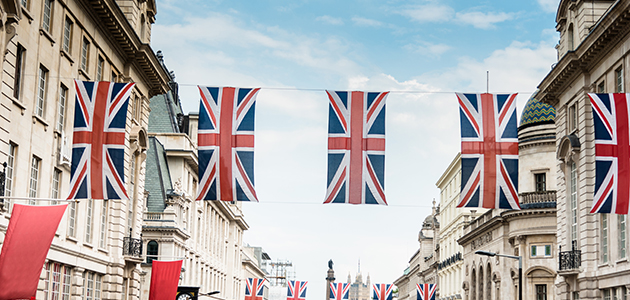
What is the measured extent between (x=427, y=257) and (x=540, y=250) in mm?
56003

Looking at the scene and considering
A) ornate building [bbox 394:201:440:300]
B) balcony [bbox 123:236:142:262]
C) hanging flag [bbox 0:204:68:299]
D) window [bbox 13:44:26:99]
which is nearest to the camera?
hanging flag [bbox 0:204:68:299]

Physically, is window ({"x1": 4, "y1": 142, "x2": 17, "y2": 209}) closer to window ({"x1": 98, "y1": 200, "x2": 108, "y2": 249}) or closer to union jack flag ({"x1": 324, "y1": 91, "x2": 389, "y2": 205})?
union jack flag ({"x1": 324, "y1": 91, "x2": 389, "y2": 205})

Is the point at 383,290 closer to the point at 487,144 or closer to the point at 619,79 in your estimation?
the point at 619,79

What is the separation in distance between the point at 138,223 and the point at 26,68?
16830mm

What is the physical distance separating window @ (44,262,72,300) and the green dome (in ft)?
129

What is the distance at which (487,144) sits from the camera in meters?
27.9

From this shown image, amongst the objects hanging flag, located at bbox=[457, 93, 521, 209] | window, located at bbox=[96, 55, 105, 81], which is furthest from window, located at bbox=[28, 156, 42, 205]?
hanging flag, located at bbox=[457, 93, 521, 209]

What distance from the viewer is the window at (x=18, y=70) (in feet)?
88.5

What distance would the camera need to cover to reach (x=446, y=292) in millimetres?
93125

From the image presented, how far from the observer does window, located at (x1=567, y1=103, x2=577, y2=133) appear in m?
40.0

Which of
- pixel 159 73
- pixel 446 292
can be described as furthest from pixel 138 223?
pixel 446 292

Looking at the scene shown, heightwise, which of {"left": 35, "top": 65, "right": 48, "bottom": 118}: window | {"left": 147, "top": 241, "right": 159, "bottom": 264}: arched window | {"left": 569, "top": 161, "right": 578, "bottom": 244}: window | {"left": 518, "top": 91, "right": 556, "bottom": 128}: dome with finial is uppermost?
{"left": 518, "top": 91, "right": 556, "bottom": 128}: dome with finial

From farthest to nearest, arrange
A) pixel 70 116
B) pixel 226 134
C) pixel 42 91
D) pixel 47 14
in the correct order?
pixel 70 116 < pixel 47 14 < pixel 42 91 < pixel 226 134

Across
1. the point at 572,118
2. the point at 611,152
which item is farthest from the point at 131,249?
the point at 611,152
